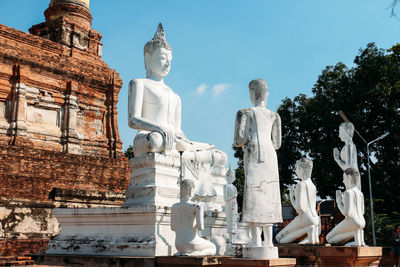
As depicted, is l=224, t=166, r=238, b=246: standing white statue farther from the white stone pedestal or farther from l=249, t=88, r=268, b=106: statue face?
l=249, t=88, r=268, b=106: statue face

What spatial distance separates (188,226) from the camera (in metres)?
5.34

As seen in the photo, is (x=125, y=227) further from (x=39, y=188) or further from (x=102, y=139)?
(x=102, y=139)

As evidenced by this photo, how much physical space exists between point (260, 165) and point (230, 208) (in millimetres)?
2476

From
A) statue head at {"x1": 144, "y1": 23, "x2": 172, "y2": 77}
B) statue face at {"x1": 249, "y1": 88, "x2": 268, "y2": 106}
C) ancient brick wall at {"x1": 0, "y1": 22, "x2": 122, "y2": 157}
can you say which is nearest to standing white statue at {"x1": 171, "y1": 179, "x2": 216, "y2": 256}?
statue face at {"x1": 249, "y1": 88, "x2": 268, "y2": 106}

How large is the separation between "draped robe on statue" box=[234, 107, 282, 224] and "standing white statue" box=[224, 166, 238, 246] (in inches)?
77.4

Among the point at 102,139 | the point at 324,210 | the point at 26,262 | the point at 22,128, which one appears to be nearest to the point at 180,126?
the point at 26,262

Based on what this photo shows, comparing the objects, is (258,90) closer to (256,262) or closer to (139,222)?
(256,262)

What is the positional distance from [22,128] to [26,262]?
35.7 ft

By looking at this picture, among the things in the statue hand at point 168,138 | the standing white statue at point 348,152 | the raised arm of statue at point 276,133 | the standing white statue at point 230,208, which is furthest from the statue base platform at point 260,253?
the standing white statue at point 348,152

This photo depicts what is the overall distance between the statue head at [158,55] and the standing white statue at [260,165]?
90.4 inches

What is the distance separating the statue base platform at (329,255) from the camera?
709cm

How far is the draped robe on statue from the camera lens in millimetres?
5203

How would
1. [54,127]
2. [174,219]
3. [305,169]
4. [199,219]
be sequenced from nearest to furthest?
[199,219]
[174,219]
[305,169]
[54,127]

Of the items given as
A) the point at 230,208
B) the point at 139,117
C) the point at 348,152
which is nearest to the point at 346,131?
the point at 348,152
